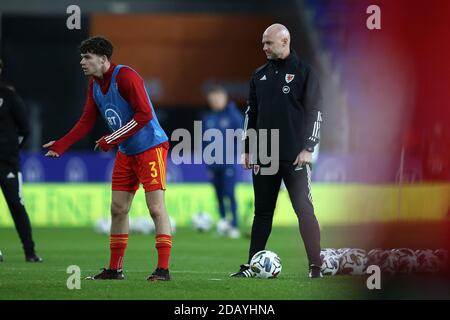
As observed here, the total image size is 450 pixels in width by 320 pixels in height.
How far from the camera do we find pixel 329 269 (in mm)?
7648

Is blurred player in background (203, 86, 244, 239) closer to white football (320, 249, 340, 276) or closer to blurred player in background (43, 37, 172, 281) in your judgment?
white football (320, 249, 340, 276)

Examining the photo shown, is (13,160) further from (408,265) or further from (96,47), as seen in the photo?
(408,265)

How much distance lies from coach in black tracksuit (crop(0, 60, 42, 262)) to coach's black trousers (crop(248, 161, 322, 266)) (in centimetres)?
302

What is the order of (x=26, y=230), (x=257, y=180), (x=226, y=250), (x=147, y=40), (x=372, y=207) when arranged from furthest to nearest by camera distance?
(x=147, y=40) < (x=226, y=250) < (x=26, y=230) < (x=257, y=180) < (x=372, y=207)

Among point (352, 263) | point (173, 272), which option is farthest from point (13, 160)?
point (352, 263)

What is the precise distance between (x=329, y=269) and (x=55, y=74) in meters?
16.4

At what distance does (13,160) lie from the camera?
9.77m

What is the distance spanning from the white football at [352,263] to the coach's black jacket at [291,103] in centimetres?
97

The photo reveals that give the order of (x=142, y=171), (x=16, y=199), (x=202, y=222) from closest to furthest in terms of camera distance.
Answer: (x=142, y=171) < (x=16, y=199) < (x=202, y=222)

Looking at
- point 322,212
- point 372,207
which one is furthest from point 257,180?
point 322,212

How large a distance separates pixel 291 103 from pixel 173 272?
199 cm

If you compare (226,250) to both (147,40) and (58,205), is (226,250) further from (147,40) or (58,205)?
(147,40)

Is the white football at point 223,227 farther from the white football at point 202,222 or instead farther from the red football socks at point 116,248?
the red football socks at point 116,248

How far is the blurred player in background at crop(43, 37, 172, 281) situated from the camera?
6.92m
